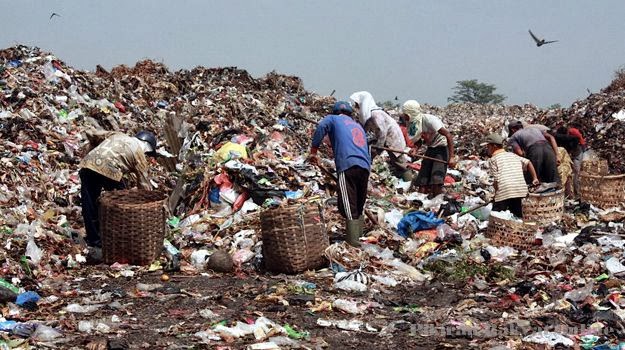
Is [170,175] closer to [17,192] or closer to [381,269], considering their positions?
[17,192]

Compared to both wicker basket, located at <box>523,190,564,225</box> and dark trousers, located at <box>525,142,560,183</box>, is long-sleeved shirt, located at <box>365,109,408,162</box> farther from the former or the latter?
wicker basket, located at <box>523,190,564,225</box>

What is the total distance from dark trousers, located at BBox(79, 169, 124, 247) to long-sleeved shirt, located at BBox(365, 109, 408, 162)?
13.1 ft

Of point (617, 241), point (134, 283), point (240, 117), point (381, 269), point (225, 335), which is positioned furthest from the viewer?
point (240, 117)

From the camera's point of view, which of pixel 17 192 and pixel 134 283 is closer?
pixel 134 283

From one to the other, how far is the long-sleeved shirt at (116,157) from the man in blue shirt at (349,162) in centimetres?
169

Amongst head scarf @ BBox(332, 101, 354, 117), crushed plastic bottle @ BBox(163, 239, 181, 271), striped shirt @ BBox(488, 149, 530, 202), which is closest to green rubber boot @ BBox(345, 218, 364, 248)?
head scarf @ BBox(332, 101, 354, 117)

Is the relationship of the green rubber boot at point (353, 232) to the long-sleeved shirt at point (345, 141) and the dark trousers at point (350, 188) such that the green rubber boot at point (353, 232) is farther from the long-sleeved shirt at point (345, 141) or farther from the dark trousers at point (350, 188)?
the long-sleeved shirt at point (345, 141)

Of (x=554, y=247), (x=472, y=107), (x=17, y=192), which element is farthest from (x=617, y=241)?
(x=472, y=107)

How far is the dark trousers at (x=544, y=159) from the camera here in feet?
27.6

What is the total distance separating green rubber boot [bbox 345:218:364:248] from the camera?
6.50m

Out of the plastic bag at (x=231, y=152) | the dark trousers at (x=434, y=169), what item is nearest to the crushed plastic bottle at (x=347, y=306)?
the plastic bag at (x=231, y=152)

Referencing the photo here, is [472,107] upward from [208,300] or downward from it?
upward

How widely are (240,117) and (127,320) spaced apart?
8.90 metres

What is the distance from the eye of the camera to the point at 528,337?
13.9 ft
